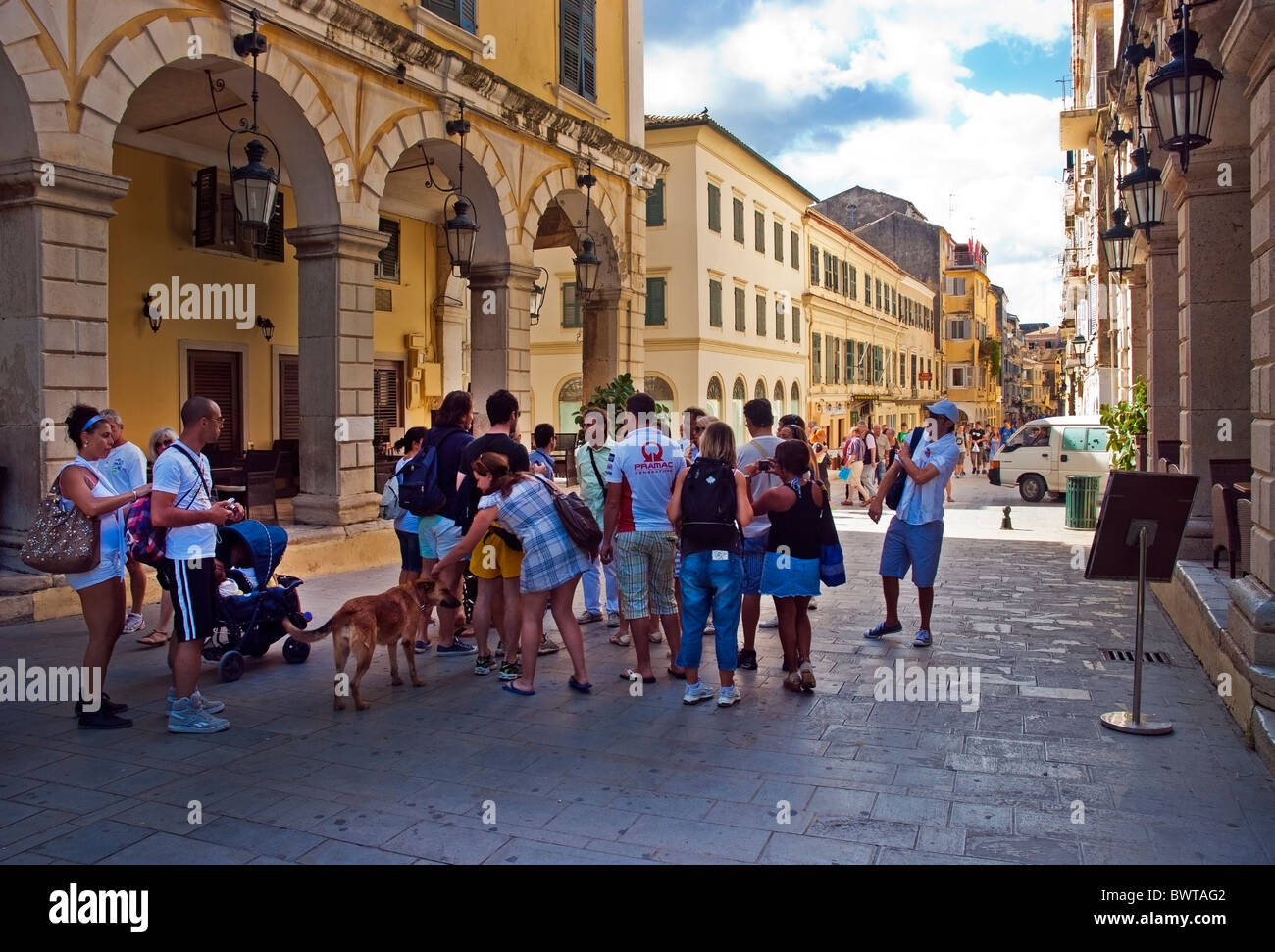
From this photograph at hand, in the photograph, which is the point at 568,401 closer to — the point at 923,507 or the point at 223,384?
the point at 223,384

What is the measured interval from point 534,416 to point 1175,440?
2285cm

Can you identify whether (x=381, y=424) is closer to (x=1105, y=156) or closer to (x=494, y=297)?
(x=494, y=297)

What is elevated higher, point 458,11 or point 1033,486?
point 458,11

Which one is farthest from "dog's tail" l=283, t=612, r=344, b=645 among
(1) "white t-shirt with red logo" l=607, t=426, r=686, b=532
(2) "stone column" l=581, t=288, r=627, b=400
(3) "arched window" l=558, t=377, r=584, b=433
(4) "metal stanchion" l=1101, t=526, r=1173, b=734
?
(3) "arched window" l=558, t=377, r=584, b=433

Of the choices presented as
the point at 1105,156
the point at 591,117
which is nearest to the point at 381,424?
the point at 591,117

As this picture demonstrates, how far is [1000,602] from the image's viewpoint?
974 centimetres

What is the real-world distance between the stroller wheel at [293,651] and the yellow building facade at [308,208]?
2.62m

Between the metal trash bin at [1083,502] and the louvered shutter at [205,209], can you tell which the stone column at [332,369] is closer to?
the louvered shutter at [205,209]

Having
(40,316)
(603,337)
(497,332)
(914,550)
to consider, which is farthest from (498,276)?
(914,550)

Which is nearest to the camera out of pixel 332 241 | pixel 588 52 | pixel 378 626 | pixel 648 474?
pixel 378 626

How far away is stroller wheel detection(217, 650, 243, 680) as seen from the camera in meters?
6.75

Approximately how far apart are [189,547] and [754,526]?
11.7ft

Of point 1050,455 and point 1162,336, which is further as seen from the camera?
point 1050,455

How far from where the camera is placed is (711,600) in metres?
6.18
